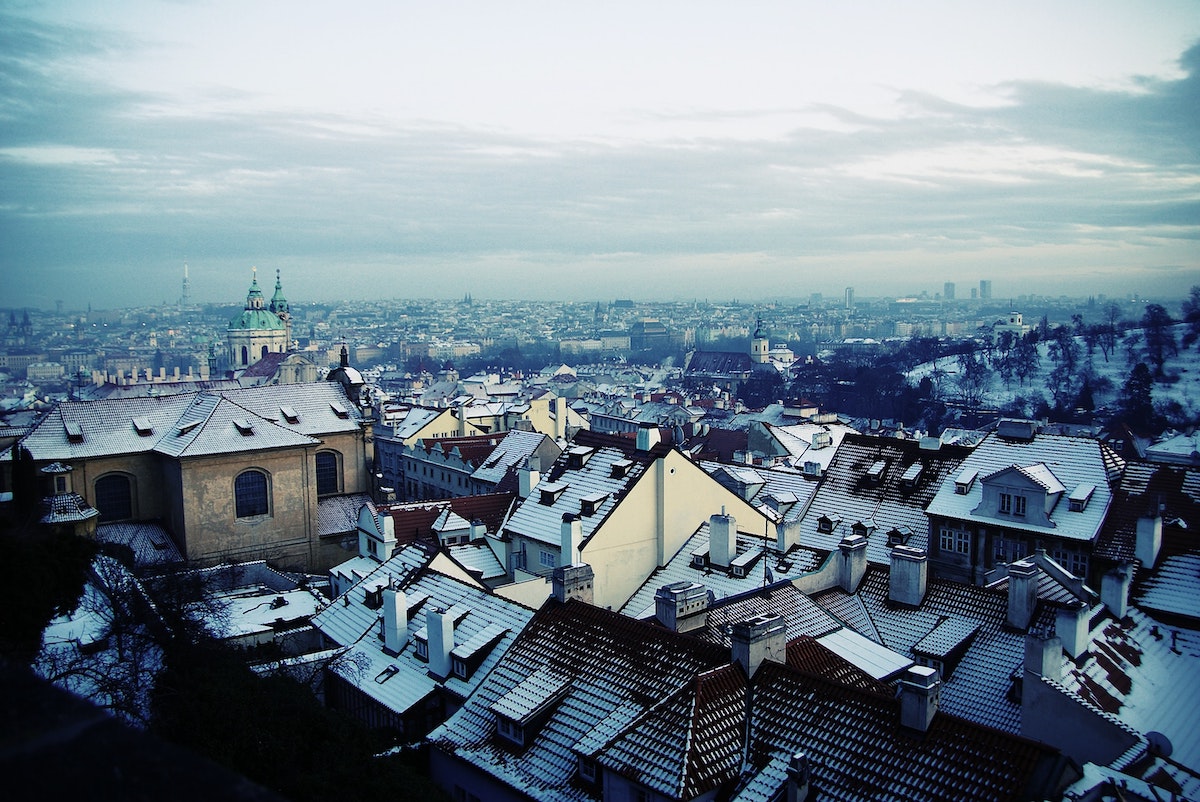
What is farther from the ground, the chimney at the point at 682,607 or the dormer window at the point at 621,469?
the dormer window at the point at 621,469

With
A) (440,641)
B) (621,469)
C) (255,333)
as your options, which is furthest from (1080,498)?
(255,333)

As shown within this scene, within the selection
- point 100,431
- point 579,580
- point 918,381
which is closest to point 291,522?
point 100,431

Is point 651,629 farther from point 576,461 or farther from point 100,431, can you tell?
point 100,431

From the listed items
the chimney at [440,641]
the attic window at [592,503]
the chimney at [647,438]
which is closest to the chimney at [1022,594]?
the chimney at [647,438]

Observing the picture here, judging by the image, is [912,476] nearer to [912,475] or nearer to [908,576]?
[912,475]

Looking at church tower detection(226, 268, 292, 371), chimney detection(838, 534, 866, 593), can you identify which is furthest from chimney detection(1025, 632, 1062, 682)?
church tower detection(226, 268, 292, 371)

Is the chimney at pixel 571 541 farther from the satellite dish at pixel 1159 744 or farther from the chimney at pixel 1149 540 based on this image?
the chimney at pixel 1149 540
